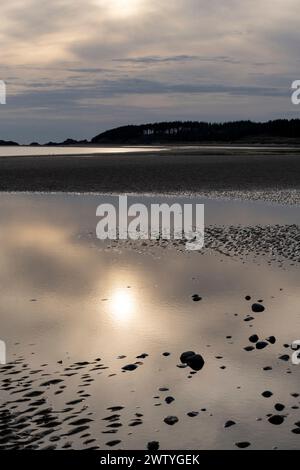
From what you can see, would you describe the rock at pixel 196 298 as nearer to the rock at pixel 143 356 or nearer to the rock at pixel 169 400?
the rock at pixel 143 356

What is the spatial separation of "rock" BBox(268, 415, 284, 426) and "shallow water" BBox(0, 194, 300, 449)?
9cm

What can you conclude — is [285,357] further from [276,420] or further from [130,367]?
[130,367]

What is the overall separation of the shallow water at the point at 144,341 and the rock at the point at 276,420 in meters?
0.09

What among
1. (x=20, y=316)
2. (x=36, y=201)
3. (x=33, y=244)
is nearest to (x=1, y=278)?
(x=20, y=316)

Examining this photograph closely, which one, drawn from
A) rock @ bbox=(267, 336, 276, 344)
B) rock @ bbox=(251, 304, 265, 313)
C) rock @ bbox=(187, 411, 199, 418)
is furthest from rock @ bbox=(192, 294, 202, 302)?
rock @ bbox=(187, 411, 199, 418)

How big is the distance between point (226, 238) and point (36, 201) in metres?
16.4

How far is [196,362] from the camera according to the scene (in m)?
10.0

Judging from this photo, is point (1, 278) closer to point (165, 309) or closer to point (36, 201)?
point (165, 309)

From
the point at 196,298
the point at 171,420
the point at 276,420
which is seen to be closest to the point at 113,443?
the point at 171,420

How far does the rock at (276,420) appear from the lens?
7.95 meters

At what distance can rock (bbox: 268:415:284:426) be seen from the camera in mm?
7950

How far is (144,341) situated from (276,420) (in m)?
3.74

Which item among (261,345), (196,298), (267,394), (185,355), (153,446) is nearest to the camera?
(153,446)

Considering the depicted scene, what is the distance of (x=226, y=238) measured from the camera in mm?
22281
